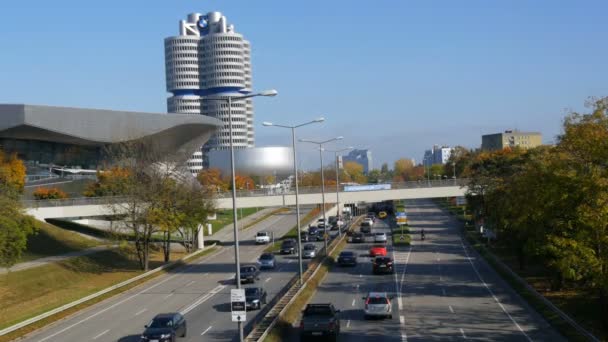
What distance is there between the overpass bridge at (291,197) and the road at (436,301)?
10554mm

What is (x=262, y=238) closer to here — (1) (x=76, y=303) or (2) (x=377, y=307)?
(1) (x=76, y=303)

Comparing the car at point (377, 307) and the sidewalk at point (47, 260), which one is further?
the sidewalk at point (47, 260)

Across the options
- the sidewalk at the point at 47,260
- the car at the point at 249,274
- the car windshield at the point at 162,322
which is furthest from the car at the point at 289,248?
the car windshield at the point at 162,322

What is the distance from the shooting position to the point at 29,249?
63.7m

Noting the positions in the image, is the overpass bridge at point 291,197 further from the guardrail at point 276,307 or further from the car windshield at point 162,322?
the car windshield at point 162,322

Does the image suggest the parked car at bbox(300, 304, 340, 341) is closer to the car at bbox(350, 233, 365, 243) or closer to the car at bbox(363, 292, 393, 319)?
the car at bbox(363, 292, 393, 319)

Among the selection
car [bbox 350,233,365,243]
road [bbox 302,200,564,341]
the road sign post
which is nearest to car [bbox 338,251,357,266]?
road [bbox 302,200,564,341]

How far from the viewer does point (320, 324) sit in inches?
1078

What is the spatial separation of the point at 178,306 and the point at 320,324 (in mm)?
15230

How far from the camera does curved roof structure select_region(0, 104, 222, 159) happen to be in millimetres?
84062

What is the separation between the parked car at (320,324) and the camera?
27.3m

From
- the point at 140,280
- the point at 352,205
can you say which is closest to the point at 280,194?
the point at 140,280

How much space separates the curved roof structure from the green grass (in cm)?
1123

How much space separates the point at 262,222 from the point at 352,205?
24.9 meters
